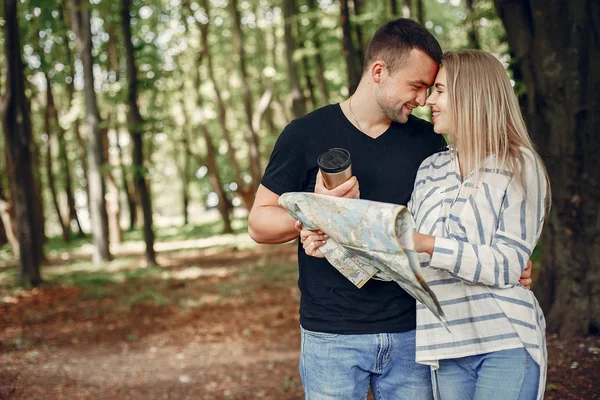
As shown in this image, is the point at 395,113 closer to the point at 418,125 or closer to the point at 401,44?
Answer: the point at 418,125

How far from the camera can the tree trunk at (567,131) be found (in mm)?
5234

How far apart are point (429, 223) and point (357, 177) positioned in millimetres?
438

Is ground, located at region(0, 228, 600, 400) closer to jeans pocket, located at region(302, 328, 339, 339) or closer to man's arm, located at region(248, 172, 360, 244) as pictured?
jeans pocket, located at region(302, 328, 339, 339)

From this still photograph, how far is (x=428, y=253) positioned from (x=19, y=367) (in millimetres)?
6483

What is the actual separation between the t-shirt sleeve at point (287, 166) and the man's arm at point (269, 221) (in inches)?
2.1

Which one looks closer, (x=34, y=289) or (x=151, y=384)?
(x=151, y=384)

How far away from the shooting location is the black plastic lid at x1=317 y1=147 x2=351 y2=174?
230 centimetres

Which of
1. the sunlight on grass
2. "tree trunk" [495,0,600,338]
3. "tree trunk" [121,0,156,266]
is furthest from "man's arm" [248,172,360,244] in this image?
"tree trunk" [121,0,156,266]

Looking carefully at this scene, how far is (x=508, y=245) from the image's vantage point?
226 centimetres

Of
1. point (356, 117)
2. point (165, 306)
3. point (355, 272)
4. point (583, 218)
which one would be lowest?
point (165, 306)

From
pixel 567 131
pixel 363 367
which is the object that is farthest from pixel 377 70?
pixel 567 131

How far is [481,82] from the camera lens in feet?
7.88

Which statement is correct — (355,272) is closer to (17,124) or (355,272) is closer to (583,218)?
(583,218)

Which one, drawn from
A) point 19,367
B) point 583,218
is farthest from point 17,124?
point 583,218
